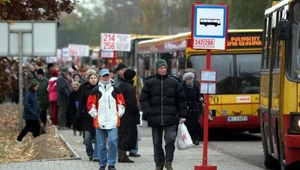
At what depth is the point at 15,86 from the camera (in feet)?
111

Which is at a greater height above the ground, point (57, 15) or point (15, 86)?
point (57, 15)

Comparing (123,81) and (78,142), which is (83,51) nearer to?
(78,142)

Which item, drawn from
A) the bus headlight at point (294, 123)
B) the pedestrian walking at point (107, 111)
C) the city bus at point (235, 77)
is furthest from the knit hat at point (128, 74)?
the city bus at point (235, 77)

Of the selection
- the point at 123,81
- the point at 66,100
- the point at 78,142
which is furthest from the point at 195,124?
the point at 66,100

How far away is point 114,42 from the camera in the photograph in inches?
1399

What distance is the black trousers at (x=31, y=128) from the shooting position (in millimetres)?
24000

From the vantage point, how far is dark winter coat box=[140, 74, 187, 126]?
15.9 metres

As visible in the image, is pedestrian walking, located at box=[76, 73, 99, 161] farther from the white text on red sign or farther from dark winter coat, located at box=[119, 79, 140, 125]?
the white text on red sign

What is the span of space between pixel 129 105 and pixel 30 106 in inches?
273

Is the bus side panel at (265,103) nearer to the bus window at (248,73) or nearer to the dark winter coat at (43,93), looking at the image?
the bus window at (248,73)

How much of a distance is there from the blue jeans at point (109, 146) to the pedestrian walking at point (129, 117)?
3.68 ft

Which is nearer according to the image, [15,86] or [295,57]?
[295,57]

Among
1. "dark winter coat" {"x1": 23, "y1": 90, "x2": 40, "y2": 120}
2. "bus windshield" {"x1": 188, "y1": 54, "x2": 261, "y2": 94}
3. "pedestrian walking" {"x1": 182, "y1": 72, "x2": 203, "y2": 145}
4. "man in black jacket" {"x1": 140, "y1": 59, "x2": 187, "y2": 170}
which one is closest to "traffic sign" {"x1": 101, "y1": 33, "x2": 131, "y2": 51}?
"bus windshield" {"x1": 188, "y1": 54, "x2": 261, "y2": 94}

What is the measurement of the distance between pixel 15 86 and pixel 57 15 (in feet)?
12.1
